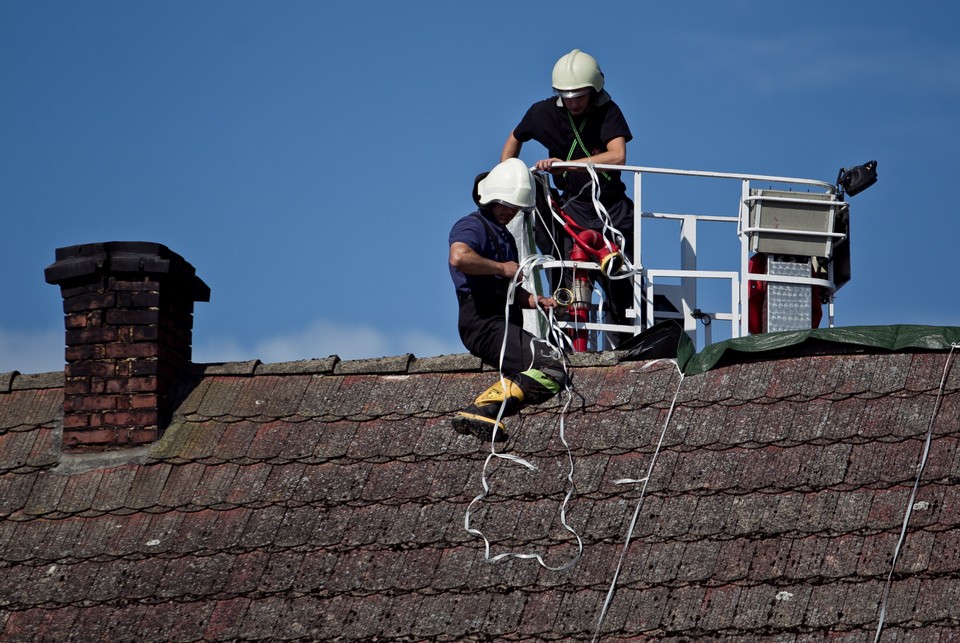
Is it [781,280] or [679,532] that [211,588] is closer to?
[679,532]

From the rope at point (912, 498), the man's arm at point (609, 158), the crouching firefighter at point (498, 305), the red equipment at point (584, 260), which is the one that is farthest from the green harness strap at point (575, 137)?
the rope at point (912, 498)

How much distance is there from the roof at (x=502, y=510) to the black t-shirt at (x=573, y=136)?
4.84 ft

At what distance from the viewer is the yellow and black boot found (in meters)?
8.26

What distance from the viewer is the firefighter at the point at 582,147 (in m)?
9.61

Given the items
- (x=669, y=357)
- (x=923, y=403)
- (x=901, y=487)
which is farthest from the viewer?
(x=669, y=357)

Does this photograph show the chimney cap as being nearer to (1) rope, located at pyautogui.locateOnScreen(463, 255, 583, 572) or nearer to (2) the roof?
(2) the roof

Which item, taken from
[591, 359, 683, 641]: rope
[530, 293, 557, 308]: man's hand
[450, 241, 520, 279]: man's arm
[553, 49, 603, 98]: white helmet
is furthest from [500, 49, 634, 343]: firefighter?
[591, 359, 683, 641]: rope

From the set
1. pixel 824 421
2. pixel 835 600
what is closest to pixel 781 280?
pixel 824 421

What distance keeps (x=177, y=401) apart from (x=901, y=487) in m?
4.16

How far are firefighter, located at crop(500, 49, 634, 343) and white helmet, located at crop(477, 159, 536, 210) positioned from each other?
20.8 inches

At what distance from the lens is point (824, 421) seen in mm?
7754

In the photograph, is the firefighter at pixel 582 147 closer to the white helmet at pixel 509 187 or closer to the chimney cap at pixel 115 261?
the white helmet at pixel 509 187

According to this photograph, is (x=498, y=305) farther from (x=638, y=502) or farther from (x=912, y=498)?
(x=912, y=498)

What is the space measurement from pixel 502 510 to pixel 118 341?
106 inches
